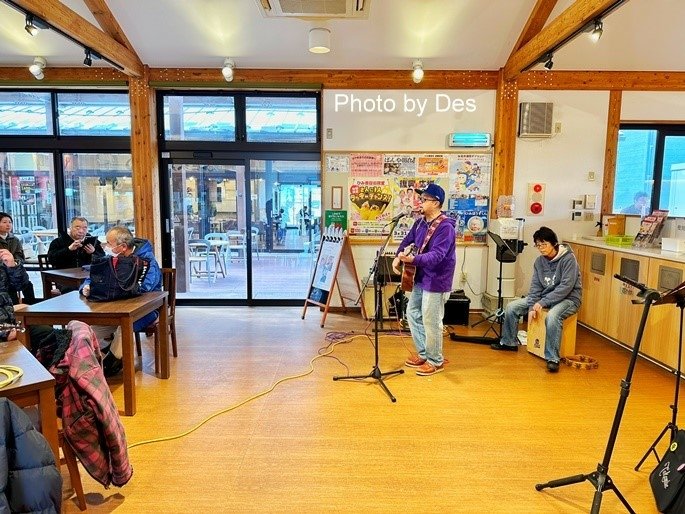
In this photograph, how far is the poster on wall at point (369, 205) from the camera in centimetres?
564

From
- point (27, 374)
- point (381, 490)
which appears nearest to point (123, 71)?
point (27, 374)

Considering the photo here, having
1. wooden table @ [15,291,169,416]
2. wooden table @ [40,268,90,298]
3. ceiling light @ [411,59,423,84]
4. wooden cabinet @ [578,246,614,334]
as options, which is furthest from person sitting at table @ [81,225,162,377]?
wooden cabinet @ [578,246,614,334]

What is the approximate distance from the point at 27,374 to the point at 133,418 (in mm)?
1380

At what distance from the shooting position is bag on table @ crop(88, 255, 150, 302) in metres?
→ 3.18

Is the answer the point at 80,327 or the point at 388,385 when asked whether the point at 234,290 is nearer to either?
the point at 388,385

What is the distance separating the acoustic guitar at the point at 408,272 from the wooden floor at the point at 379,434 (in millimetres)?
761

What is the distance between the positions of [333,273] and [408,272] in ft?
5.61

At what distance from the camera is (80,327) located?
209cm

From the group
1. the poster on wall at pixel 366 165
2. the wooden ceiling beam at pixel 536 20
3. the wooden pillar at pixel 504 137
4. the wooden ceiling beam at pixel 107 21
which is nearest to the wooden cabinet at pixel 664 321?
the wooden pillar at pixel 504 137

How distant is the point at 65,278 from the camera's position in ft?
13.8

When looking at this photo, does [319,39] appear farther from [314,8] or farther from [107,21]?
[107,21]

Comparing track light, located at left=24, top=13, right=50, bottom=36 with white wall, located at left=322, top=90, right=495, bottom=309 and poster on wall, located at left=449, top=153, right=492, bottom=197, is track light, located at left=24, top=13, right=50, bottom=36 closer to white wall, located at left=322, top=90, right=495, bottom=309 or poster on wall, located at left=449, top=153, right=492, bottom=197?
white wall, located at left=322, top=90, right=495, bottom=309

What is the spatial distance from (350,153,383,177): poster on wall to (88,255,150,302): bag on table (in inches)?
123

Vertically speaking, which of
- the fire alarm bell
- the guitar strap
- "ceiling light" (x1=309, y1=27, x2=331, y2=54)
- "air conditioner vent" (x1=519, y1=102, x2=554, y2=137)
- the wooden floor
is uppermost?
"ceiling light" (x1=309, y1=27, x2=331, y2=54)
